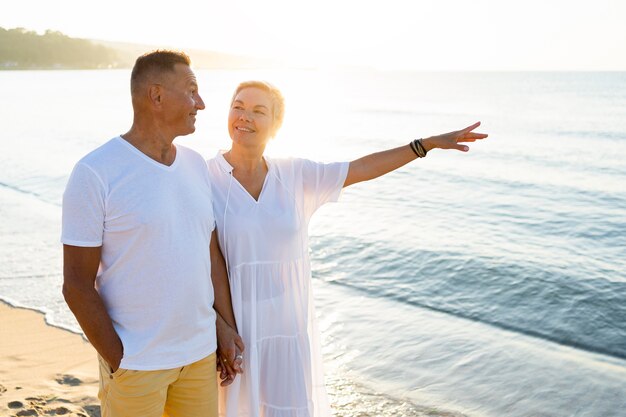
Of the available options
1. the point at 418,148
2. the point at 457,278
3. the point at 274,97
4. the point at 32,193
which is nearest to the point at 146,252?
the point at 274,97

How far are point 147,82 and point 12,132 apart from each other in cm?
2939

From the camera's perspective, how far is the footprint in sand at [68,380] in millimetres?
5539

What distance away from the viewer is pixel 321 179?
3.49 m

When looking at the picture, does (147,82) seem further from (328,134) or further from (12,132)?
(328,134)

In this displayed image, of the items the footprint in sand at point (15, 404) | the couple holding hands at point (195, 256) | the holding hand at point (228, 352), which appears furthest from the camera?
the footprint in sand at point (15, 404)

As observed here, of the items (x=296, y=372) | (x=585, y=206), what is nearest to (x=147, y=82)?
(x=296, y=372)

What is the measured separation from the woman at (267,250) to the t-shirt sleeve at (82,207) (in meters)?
0.79

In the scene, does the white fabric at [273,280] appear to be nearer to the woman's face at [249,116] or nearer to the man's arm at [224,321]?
the man's arm at [224,321]

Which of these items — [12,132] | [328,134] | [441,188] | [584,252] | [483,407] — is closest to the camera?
[483,407]

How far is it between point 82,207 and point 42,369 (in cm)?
398

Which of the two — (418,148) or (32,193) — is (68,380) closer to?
(418,148)

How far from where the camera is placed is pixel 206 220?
2807 millimetres

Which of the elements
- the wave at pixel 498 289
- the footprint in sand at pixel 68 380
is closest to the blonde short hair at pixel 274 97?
the footprint in sand at pixel 68 380

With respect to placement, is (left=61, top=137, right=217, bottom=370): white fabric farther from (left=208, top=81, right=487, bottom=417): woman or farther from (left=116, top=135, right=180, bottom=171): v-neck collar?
(left=208, top=81, right=487, bottom=417): woman
